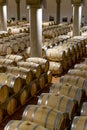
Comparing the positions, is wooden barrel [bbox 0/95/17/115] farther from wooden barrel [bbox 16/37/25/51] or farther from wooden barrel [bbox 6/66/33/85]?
wooden barrel [bbox 16/37/25/51]

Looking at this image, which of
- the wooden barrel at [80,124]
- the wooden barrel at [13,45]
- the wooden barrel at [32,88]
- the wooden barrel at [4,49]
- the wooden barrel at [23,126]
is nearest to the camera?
the wooden barrel at [23,126]

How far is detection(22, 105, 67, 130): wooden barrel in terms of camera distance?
5.78m

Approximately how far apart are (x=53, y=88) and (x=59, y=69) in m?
A: 4.17

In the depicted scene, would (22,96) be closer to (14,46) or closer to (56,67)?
(56,67)

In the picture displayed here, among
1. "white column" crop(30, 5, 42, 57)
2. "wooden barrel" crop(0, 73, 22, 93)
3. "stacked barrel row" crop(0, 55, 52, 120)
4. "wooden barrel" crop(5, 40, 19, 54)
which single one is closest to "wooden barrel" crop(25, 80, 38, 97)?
"stacked barrel row" crop(0, 55, 52, 120)

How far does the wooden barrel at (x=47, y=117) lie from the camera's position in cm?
578

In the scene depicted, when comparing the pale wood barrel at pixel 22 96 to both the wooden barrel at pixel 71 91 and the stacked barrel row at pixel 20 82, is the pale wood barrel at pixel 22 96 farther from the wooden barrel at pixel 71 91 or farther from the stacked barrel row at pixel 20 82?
the wooden barrel at pixel 71 91

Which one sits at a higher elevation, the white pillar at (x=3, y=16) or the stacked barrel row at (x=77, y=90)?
the white pillar at (x=3, y=16)

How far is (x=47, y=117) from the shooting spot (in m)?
5.88

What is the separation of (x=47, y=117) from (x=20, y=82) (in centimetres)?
281

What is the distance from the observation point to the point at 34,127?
5.26 meters

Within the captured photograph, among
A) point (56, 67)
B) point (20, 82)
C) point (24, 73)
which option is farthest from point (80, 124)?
point (56, 67)

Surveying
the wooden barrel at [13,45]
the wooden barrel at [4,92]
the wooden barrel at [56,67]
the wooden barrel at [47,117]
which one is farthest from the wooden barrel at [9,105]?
the wooden barrel at [13,45]

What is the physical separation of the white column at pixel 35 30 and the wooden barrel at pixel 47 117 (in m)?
6.68
